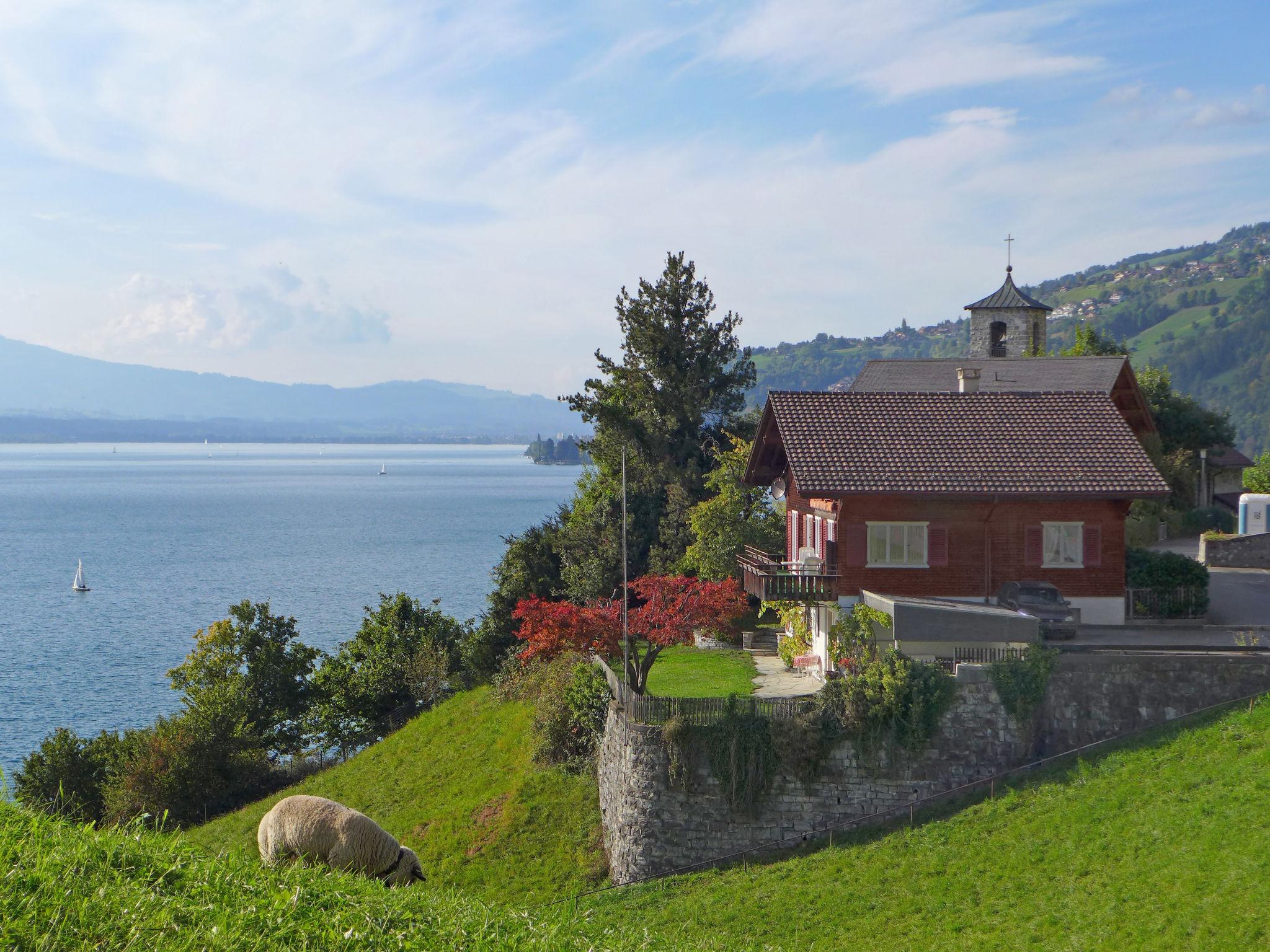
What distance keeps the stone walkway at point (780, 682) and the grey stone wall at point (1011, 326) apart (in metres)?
33.0

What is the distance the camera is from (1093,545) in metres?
25.3

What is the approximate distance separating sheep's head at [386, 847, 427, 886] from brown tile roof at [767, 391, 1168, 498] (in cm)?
1240

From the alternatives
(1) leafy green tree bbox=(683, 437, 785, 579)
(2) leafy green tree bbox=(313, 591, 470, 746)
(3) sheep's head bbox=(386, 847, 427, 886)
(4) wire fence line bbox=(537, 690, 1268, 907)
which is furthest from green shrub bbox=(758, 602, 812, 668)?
(2) leafy green tree bbox=(313, 591, 470, 746)

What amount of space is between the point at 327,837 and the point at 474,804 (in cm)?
1313

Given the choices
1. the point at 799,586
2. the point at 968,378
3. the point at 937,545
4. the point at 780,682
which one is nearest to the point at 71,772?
the point at 780,682

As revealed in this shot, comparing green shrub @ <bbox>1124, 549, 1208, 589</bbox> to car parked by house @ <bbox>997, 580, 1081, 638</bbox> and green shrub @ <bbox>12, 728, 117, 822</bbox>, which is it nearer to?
car parked by house @ <bbox>997, 580, 1081, 638</bbox>

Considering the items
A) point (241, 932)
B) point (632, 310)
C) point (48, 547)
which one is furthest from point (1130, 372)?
point (48, 547)

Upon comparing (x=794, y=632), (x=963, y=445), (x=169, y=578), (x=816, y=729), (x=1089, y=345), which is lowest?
(x=169, y=578)

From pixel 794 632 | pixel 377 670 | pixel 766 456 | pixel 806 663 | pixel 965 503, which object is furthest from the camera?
pixel 377 670

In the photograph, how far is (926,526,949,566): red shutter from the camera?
82.7ft

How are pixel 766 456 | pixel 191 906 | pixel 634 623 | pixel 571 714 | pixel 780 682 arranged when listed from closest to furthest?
pixel 191 906
pixel 634 623
pixel 780 682
pixel 571 714
pixel 766 456

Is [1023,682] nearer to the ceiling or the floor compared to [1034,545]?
nearer to the floor

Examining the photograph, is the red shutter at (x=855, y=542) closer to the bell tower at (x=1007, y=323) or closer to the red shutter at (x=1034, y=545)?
the red shutter at (x=1034, y=545)

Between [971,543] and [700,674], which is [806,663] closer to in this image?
[700,674]
